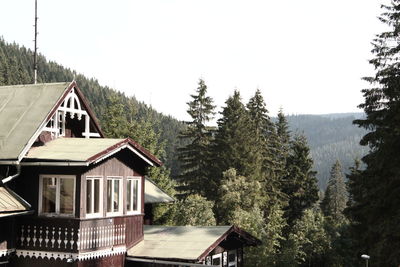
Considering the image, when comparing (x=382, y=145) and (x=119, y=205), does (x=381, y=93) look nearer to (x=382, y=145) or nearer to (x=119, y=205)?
(x=382, y=145)

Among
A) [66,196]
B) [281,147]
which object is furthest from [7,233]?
[281,147]

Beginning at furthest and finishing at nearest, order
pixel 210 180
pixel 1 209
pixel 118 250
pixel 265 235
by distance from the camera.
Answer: pixel 210 180, pixel 265 235, pixel 118 250, pixel 1 209

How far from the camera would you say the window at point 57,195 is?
60.3 feet

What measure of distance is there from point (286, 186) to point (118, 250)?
163 ft

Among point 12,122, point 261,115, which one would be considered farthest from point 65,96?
point 261,115

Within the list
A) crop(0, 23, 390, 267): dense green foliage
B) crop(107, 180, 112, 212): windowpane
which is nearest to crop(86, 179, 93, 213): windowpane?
crop(107, 180, 112, 212): windowpane

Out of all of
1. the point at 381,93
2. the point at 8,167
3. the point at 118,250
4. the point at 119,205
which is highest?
the point at 381,93

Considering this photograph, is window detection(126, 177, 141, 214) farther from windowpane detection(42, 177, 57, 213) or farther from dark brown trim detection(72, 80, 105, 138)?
dark brown trim detection(72, 80, 105, 138)

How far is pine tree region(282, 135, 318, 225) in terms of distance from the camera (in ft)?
220

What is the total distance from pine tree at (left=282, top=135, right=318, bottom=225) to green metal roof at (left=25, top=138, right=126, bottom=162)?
48.1 meters

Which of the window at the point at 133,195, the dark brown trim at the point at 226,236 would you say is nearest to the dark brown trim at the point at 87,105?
the window at the point at 133,195

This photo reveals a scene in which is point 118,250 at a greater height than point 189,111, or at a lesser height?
lesser

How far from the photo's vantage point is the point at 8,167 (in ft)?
61.3

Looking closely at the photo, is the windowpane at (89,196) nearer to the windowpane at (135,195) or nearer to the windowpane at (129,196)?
the windowpane at (129,196)
